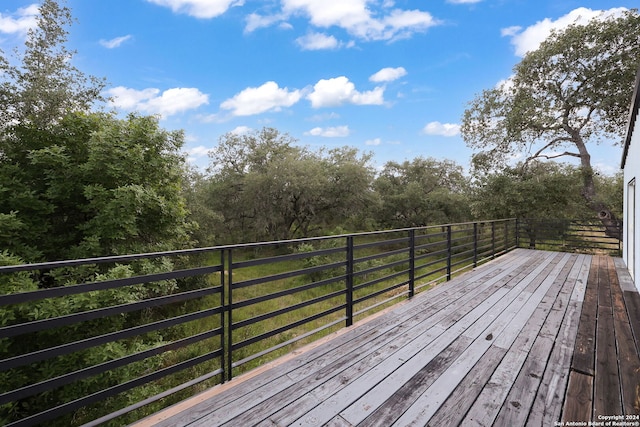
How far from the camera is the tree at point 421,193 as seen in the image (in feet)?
50.3

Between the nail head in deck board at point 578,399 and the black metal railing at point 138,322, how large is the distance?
1470mm

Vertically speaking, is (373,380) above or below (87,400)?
below

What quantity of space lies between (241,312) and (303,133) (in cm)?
1144

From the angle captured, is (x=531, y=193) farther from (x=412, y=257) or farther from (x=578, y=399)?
(x=578, y=399)

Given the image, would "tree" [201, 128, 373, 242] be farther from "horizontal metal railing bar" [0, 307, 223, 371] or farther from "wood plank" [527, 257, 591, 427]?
"horizontal metal railing bar" [0, 307, 223, 371]

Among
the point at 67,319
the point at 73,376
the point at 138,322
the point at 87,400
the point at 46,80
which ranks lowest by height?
the point at 138,322

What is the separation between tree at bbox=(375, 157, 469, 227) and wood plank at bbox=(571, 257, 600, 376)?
992cm

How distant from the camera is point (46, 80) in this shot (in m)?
6.43

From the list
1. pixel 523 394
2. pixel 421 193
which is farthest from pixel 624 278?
pixel 421 193

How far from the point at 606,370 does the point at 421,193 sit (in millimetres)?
14556

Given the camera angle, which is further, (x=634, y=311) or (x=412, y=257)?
(x=412, y=257)

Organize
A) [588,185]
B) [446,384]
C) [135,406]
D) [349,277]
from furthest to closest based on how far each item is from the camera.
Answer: [588,185] → [349,277] → [446,384] → [135,406]

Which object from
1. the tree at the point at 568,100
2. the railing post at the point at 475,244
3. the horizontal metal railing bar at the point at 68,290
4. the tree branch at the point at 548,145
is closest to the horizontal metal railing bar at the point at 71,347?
the horizontal metal railing bar at the point at 68,290

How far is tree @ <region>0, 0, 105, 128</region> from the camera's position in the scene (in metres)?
6.11
